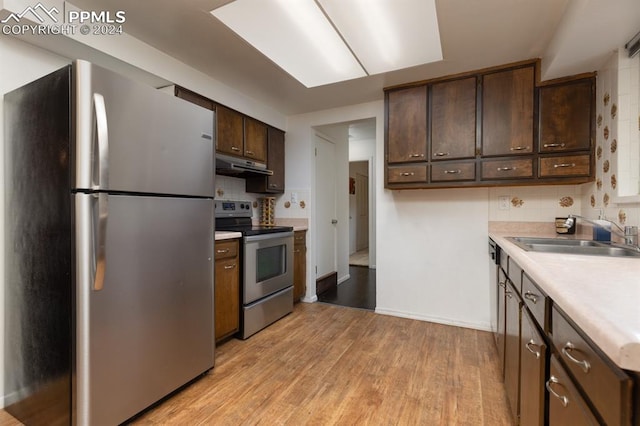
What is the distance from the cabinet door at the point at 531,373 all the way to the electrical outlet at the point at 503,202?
170 centimetres

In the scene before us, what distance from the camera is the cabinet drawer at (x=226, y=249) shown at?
7.47 ft

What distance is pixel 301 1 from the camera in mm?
1553

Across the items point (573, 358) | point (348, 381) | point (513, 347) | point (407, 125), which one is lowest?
point (348, 381)

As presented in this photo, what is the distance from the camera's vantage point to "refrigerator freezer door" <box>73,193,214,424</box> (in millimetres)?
1308

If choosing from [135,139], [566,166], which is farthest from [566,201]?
[135,139]

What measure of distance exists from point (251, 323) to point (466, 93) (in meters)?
2.69

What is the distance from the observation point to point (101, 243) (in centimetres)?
132

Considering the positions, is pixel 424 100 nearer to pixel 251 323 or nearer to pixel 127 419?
pixel 251 323

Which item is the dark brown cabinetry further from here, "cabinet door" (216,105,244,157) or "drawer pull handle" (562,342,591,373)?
"drawer pull handle" (562,342,591,373)

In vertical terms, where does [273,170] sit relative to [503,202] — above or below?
above

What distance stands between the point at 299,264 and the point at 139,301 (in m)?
2.10

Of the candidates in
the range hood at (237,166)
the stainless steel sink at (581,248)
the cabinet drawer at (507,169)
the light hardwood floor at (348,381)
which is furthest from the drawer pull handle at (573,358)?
the range hood at (237,166)

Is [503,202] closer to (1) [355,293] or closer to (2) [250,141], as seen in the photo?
(1) [355,293]

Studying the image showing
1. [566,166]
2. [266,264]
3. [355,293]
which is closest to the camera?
[566,166]
